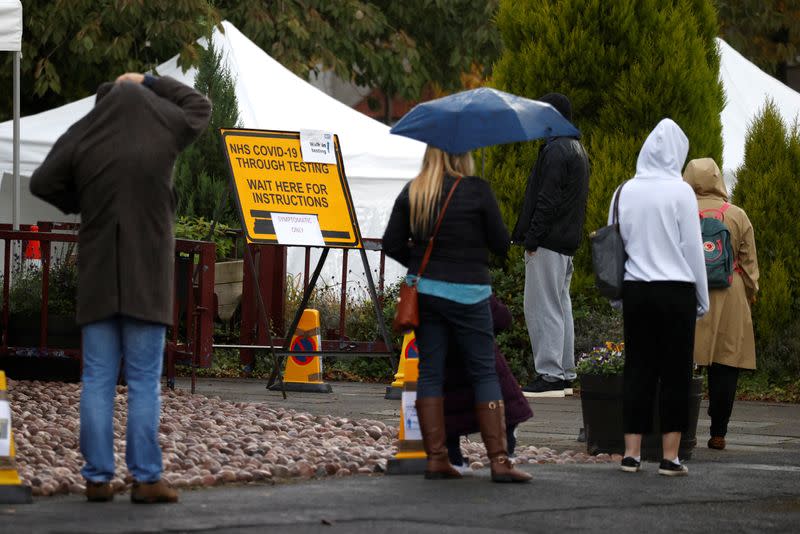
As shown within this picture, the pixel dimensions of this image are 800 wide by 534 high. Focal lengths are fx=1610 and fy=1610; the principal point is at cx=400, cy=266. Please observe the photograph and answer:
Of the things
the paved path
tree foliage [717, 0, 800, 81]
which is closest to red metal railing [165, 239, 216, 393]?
the paved path

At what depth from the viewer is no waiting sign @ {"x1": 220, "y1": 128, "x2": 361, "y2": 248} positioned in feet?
38.3

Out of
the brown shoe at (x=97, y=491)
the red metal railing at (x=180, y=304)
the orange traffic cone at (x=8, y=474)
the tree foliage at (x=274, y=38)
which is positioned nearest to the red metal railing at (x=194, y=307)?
the red metal railing at (x=180, y=304)

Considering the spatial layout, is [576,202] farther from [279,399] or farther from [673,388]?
[673,388]

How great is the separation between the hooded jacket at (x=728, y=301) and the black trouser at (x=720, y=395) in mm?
98

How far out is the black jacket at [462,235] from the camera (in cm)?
737

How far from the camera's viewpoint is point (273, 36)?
21844 mm

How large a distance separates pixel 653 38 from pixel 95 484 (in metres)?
8.83

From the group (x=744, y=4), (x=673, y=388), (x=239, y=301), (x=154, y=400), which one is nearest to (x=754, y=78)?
(x=744, y=4)

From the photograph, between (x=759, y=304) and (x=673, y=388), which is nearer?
(x=673, y=388)

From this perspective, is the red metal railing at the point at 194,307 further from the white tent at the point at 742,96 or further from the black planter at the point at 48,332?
the white tent at the point at 742,96

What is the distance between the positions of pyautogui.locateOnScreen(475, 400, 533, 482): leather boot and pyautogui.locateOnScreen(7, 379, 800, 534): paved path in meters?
0.07

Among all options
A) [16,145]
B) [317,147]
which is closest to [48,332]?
[317,147]

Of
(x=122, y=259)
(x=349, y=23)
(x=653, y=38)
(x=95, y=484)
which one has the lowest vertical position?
(x=95, y=484)

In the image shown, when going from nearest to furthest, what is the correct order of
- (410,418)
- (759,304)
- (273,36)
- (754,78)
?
(410,418) < (759,304) < (754,78) < (273,36)
